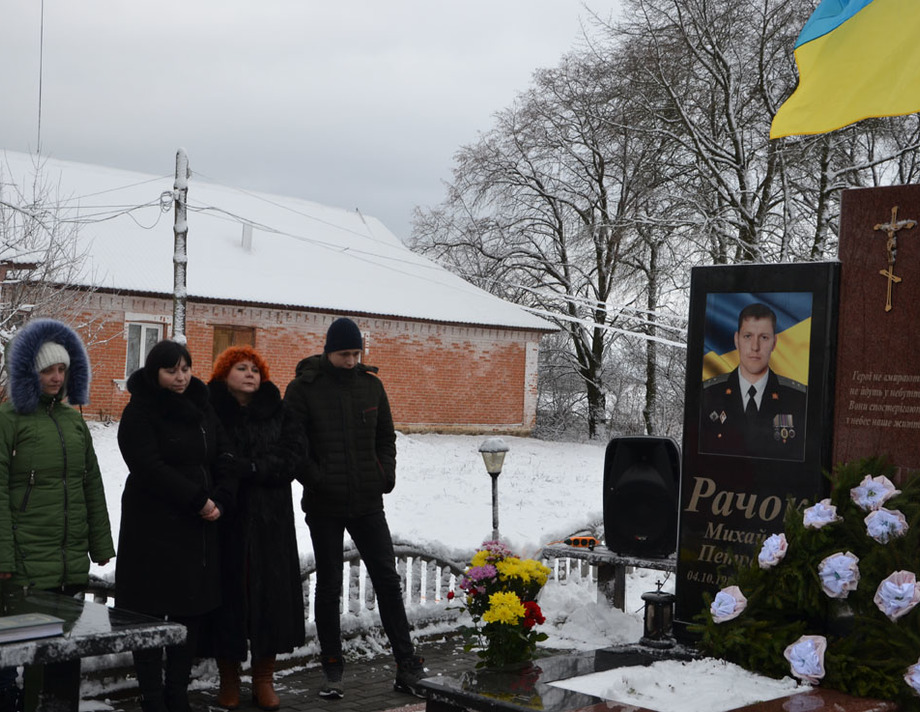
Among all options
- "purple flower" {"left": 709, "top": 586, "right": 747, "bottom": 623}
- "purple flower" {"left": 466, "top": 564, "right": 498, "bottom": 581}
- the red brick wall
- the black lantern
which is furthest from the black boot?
the red brick wall

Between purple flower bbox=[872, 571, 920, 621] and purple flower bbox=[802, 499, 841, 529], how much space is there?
1.33 feet

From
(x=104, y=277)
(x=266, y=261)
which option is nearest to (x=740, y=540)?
(x=104, y=277)

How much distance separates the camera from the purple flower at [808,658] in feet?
14.0

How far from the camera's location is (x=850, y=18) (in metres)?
5.22

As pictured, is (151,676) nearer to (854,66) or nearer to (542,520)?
(854,66)

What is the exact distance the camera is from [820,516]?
15.2 ft

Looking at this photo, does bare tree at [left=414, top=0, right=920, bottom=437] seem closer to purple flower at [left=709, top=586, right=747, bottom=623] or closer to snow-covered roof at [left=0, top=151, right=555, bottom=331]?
snow-covered roof at [left=0, top=151, right=555, bottom=331]

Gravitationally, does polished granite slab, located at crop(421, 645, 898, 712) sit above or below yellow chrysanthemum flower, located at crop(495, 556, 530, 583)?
below

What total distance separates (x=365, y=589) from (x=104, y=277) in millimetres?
13904

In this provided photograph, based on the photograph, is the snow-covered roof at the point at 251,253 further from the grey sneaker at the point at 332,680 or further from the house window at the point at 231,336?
the grey sneaker at the point at 332,680

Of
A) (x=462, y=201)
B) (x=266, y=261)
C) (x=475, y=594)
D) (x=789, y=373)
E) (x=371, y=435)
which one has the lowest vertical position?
(x=475, y=594)

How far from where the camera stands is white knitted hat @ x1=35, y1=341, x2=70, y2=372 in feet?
15.3

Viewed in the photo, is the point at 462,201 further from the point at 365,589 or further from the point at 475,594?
the point at 475,594

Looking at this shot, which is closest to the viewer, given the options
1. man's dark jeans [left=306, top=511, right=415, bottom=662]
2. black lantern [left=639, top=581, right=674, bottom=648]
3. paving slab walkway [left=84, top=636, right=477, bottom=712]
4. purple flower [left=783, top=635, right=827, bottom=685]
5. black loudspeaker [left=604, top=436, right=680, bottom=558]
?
purple flower [left=783, top=635, right=827, bottom=685]
